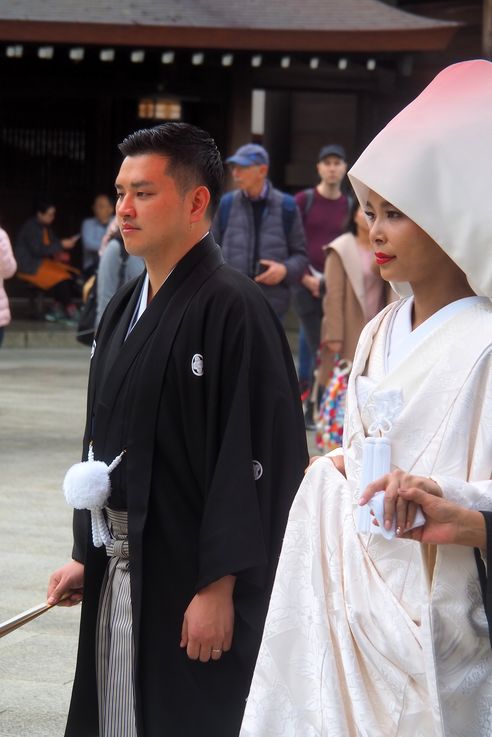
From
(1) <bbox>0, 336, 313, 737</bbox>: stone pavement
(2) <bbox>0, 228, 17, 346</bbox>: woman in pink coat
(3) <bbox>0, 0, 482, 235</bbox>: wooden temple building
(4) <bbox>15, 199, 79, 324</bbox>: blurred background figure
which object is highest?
(3) <bbox>0, 0, 482, 235</bbox>: wooden temple building

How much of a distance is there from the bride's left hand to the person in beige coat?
5.19 meters

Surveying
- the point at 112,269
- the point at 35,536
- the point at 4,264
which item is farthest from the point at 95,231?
the point at 35,536

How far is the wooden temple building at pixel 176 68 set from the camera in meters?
12.9

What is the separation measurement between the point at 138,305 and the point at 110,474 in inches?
16.0

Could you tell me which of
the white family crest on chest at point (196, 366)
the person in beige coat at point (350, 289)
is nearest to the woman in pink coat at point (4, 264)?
the person in beige coat at point (350, 289)

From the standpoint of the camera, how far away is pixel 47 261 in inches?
585

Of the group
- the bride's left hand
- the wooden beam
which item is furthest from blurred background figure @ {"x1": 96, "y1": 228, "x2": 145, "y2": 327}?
the bride's left hand

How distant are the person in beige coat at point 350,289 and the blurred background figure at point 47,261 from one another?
7.61 m

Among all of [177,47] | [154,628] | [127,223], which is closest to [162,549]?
[154,628]

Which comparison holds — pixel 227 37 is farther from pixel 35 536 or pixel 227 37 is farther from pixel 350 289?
pixel 35 536

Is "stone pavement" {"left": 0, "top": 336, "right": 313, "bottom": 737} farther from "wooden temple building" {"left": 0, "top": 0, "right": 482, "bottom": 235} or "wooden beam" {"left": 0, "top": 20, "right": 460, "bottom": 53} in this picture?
"wooden temple building" {"left": 0, "top": 0, "right": 482, "bottom": 235}

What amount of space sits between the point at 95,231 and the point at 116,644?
40.0 feet

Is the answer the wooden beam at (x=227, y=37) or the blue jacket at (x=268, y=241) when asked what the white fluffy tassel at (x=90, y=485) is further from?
the wooden beam at (x=227, y=37)

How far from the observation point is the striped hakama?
2820mm
